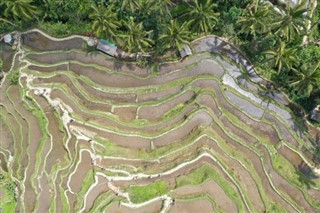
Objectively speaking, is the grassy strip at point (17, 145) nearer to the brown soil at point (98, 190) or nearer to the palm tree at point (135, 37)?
the brown soil at point (98, 190)

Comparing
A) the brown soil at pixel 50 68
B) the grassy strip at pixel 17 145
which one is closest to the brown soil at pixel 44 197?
the grassy strip at pixel 17 145

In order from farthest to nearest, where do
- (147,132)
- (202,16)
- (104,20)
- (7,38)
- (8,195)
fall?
(7,38) → (8,195) → (147,132) → (104,20) → (202,16)

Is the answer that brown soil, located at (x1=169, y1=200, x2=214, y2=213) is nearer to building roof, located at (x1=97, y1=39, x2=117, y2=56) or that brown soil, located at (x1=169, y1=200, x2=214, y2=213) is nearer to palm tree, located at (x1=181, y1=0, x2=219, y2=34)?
palm tree, located at (x1=181, y1=0, x2=219, y2=34)

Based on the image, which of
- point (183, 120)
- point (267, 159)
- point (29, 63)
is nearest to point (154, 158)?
point (183, 120)

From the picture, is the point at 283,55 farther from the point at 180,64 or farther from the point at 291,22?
the point at 180,64

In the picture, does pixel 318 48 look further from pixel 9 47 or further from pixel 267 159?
pixel 9 47

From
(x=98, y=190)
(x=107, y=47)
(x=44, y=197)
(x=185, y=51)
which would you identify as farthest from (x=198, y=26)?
(x=44, y=197)
